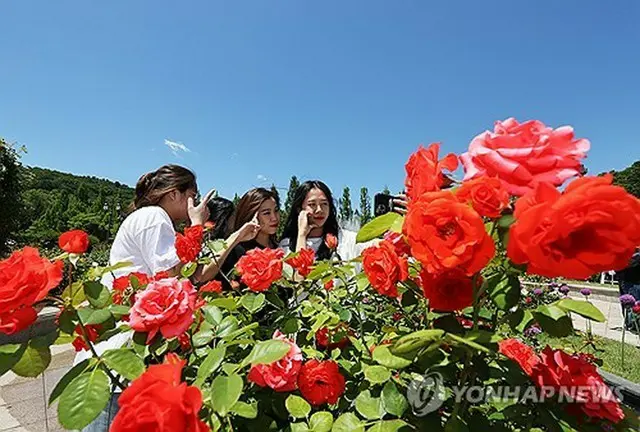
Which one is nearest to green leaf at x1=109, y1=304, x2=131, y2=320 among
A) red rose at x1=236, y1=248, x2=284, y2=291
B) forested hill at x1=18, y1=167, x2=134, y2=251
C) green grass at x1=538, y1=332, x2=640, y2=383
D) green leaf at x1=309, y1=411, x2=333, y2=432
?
red rose at x1=236, y1=248, x2=284, y2=291

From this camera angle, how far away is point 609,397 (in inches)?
25.0

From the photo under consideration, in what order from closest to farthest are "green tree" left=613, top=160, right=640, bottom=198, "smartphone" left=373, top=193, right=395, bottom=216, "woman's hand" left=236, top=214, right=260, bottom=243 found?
"woman's hand" left=236, top=214, right=260, bottom=243 → "smartphone" left=373, top=193, right=395, bottom=216 → "green tree" left=613, top=160, right=640, bottom=198

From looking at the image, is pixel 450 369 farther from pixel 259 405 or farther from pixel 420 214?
pixel 259 405

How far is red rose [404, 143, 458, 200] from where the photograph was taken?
1.99ft

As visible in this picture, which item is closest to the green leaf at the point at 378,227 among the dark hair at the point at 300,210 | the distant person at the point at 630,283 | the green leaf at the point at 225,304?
the green leaf at the point at 225,304

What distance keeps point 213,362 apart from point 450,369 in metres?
0.42

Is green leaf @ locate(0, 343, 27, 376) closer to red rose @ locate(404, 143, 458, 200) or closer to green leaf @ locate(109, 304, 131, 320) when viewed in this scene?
green leaf @ locate(109, 304, 131, 320)

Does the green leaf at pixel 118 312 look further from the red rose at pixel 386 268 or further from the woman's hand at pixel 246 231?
the woman's hand at pixel 246 231

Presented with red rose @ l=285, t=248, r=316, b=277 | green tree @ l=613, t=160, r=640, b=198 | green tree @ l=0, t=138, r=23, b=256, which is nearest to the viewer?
red rose @ l=285, t=248, r=316, b=277

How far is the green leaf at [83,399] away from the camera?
22.9 inches

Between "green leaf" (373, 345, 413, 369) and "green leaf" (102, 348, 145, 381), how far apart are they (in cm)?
41

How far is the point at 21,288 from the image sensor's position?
62 cm

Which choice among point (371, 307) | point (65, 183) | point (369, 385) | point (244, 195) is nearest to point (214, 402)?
point (369, 385)

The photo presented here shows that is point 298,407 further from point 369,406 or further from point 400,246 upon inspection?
point 400,246
